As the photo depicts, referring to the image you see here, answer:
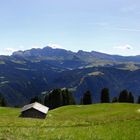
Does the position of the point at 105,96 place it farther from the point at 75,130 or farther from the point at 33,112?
the point at 75,130

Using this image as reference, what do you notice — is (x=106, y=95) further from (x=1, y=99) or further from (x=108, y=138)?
(x=108, y=138)

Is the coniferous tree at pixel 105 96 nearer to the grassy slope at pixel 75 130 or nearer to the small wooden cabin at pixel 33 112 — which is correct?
the small wooden cabin at pixel 33 112

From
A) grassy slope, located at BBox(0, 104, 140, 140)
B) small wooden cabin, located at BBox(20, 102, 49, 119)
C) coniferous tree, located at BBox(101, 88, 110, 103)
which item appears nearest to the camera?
grassy slope, located at BBox(0, 104, 140, 140)

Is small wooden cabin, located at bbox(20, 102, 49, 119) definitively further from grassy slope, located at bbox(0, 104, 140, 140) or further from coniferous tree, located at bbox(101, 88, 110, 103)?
coniferous tree, located at bbox(101, 88, 110, 103)

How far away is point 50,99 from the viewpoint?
161 metres

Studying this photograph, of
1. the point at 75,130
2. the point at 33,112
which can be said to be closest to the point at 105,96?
the point at 33,112

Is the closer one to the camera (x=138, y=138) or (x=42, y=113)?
(x=138, y=138)

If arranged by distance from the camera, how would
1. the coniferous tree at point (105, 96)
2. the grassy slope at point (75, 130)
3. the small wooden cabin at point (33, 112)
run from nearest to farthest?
the grassy slope at point (75, 130)
the small wooden cabin at point (33, 112)
the coniferous tree at point (105, 96)

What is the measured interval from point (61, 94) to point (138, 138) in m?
143

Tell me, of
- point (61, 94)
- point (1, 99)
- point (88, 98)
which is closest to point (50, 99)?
point (61, 94)

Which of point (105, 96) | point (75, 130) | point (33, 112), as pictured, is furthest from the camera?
point (105, 96)

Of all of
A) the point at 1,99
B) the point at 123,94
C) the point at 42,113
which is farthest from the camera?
the point at 1,99

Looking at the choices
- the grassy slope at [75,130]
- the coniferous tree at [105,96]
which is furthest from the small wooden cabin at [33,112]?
the coniferous tree at [105,96]

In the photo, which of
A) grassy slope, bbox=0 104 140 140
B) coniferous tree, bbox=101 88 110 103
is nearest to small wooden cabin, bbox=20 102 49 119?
grassy slope, bbox=0 104 140 140
